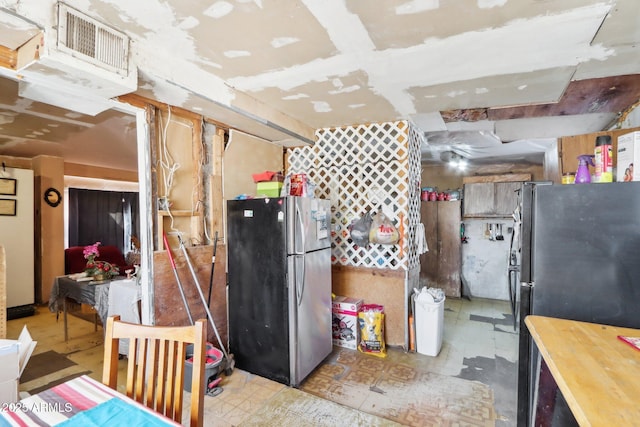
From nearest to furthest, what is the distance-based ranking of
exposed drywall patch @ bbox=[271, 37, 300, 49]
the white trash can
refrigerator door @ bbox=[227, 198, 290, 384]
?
exposed drywall patch @ bbox=[271, 37, 300, 49] < refrigerator door @ bbox=[227, 198, 290, 384] < the white trash can

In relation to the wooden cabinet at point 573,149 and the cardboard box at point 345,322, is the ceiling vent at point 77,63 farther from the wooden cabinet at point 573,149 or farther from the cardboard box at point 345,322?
the wooden cabinet at point 573,149

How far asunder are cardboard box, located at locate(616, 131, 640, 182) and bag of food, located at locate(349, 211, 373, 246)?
78.6 inches

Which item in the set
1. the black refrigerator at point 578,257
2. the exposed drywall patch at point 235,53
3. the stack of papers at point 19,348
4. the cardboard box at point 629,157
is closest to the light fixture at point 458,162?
the cardboard box at point 629,157

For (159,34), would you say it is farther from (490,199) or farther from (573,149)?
(490,199)

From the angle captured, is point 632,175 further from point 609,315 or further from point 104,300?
point 104,300

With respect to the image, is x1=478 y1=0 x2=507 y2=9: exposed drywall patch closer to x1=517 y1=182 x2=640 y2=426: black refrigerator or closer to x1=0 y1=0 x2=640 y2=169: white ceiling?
x1=0 y1=0 x2=640 y2=169: white ceiling

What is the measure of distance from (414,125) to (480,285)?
329 centimetres

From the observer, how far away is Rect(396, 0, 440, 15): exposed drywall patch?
56.7 inches

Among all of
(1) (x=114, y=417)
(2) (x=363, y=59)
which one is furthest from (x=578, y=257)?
(1) (x=114, y=417)

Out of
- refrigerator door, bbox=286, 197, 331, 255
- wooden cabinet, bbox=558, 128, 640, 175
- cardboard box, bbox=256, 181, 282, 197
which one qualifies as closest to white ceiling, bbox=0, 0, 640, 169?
wooden cabinet, bbox=558, 128, 640, 175

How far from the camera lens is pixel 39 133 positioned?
380 cm

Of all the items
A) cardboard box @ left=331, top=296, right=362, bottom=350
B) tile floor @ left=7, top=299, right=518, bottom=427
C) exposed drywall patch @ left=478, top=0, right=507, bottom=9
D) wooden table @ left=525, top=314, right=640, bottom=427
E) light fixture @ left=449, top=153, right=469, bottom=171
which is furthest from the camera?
light fixture @ left=449, top=153, right=469, bottom=171

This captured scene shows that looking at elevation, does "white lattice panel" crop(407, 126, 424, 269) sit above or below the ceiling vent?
below

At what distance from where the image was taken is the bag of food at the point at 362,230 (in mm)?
3307
